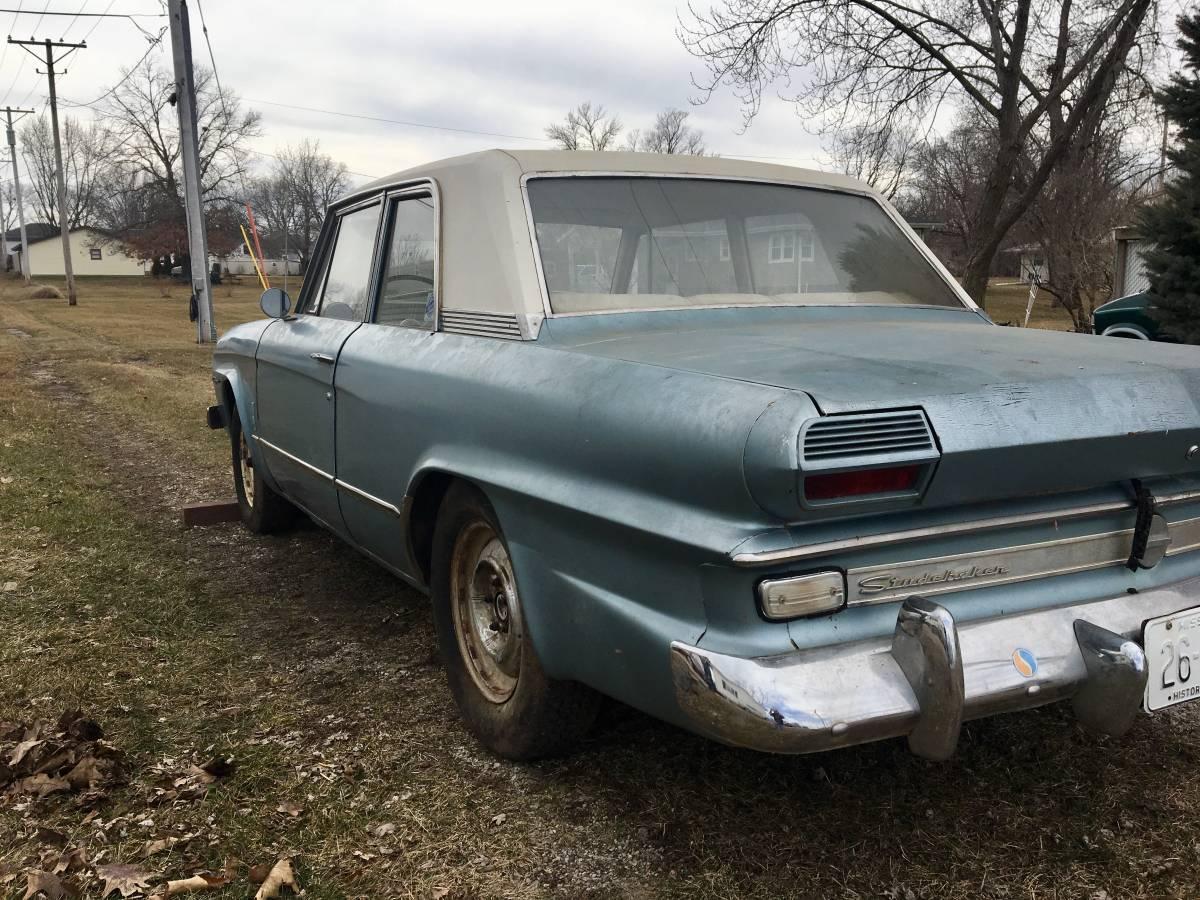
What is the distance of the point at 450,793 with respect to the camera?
2.62 meters

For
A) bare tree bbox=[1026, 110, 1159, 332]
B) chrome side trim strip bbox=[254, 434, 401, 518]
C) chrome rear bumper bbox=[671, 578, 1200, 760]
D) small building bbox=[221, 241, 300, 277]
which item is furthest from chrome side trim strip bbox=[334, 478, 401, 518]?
small building bbox=[221, 241, 300, 277]

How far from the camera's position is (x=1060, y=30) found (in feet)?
47.1

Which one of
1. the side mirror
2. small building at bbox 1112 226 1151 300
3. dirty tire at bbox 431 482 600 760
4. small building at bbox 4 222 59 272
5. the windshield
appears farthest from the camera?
small building at bbox 4 222 59 272

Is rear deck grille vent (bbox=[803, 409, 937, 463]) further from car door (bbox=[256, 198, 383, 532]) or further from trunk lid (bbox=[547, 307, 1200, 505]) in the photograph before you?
car door (bbox=[256, 198, 383, 532])

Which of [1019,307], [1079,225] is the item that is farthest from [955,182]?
[1079,225]

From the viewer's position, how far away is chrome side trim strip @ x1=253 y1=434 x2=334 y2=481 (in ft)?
12.2

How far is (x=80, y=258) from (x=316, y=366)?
82072 millimetres

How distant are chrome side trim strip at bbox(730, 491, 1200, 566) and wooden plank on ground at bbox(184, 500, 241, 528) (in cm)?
429

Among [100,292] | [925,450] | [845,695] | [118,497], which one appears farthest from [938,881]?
[100,292]

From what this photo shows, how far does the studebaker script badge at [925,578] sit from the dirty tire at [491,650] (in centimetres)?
87

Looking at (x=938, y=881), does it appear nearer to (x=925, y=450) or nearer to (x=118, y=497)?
(x=925, y=450)

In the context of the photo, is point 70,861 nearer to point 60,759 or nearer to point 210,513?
point 60,759

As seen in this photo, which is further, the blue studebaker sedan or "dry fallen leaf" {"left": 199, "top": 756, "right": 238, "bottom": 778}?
"dry fallen leaf" {"left": 199, "top": 756, "right": 238, "bottom": 778}

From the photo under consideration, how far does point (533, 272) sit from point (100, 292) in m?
54.4
